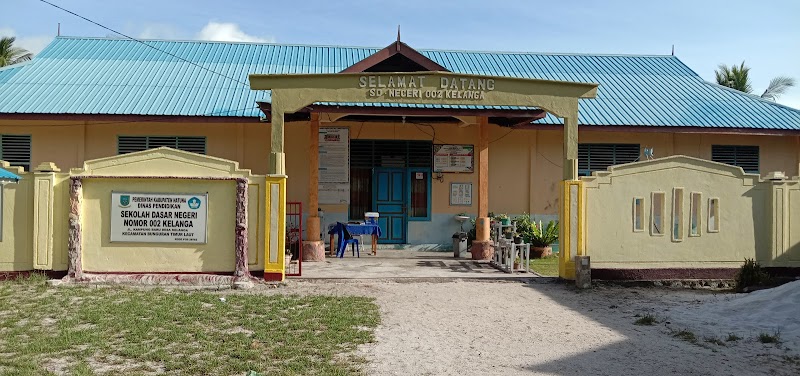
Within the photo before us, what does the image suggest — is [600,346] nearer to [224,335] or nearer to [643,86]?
[224,335]

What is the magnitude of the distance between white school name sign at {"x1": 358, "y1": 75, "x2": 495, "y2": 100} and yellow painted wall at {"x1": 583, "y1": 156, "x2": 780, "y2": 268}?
100 inches

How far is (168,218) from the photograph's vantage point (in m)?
11.4

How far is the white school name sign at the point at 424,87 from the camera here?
1234cm

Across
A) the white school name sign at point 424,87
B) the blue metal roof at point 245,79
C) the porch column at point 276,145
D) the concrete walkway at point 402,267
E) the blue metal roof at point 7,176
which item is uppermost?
the blue metal roof at point 245,79

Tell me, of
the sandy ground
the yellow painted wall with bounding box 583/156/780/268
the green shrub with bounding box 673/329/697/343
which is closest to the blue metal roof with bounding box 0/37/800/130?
the yellow painted wall with bounding box 583/156/780/268

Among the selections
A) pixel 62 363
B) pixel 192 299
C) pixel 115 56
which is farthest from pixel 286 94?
pixel 115 56

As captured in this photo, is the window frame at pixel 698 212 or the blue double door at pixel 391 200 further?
the blue double door at pixel 391 200

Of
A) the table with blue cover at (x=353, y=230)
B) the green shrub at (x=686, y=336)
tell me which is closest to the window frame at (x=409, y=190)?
the table with blue cover at (x=353, y=230)

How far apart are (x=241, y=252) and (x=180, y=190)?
1.44 metres

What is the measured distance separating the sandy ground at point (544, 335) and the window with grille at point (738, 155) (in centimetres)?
742

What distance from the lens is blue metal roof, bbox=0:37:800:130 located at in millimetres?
16312

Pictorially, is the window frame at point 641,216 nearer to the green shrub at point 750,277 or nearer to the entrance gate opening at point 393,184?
the green shrub at point 750,277

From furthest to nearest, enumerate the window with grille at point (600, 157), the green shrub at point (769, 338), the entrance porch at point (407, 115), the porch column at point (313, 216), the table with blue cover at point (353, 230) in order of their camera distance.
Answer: the window with grille at point (600, 157) → the table with blue cover at point (353, 230) → the porch column at point (313, 216) → the entrance porch at point (407, 115) → the green shrub at point (769, 338)

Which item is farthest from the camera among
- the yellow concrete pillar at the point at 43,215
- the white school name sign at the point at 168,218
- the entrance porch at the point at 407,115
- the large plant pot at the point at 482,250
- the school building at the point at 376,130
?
the school building at the point at 376,130
